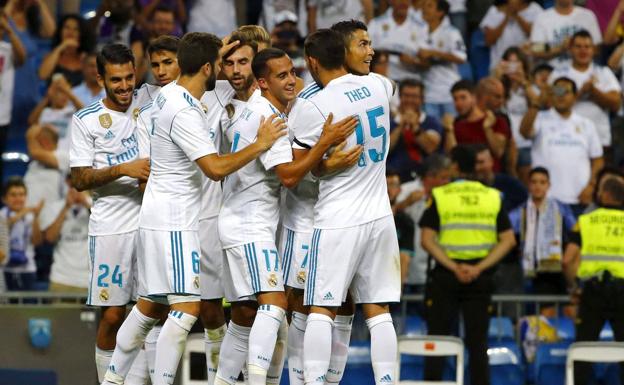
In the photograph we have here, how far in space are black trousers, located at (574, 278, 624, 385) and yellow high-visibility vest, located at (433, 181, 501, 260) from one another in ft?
3.43

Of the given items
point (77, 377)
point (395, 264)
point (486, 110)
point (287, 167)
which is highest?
point (486, 110)

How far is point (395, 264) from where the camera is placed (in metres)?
8.57

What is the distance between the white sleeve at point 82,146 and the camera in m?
9.23

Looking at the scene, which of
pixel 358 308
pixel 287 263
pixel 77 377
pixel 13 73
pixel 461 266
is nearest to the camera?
pixel 287 263

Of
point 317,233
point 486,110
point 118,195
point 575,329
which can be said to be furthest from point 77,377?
point 486,110

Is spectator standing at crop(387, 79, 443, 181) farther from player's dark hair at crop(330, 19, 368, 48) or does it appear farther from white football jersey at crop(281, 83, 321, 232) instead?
player's dark hair at crop(330, 19, 368, 48)

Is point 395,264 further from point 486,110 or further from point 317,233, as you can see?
point 486,110

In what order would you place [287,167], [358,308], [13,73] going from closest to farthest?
[287,167]
[358,308]
[13,73]

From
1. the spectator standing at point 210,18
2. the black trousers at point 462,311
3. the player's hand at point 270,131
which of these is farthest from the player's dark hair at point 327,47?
the spectator standing at point 210,18

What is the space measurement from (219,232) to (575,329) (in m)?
4.93

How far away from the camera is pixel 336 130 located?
8.26 m

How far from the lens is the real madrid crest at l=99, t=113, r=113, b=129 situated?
9.26 meters

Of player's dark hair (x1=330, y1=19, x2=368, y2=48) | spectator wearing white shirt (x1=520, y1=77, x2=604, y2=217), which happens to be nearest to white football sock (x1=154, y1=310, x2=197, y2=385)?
player's dark hair (x1=330, y1=19, x2=368, y2=48)

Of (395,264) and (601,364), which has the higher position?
(395,264)
